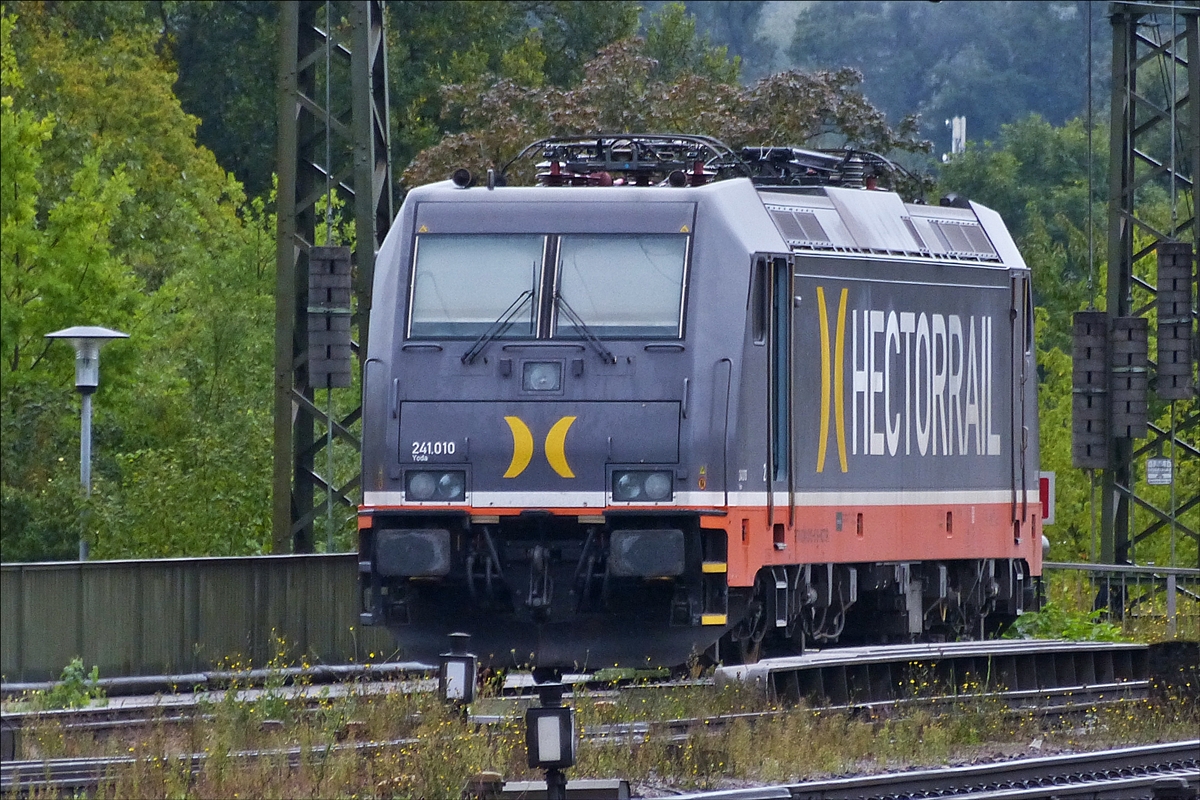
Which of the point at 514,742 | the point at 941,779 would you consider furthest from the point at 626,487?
the point at 941,779

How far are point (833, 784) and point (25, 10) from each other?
4418 centimetres

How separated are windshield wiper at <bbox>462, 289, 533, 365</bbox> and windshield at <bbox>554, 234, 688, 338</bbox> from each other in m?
Answer: 0.25

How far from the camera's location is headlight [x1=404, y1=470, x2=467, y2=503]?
568 inches

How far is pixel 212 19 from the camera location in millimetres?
58781

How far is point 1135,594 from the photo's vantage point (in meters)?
24.3

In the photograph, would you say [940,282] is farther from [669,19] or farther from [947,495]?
[669,19]

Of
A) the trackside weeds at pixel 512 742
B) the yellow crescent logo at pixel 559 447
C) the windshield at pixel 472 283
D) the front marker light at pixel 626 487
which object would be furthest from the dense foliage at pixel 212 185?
the trackside weeds at pixel 512 742

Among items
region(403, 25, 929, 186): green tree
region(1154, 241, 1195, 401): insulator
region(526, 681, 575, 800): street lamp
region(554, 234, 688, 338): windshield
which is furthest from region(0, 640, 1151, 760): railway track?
region(403, 25, 929, 186): green tree

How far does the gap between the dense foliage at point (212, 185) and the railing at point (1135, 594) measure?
602 centimetres

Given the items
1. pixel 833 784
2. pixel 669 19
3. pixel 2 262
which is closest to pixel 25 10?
pixel 669 19

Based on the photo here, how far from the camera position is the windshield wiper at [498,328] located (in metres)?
14.6

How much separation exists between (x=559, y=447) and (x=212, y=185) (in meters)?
38.0

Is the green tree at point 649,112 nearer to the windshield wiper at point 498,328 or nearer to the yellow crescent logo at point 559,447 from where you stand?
the windshield wiper at point 498,328

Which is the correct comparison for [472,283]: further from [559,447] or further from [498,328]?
[559,447]
